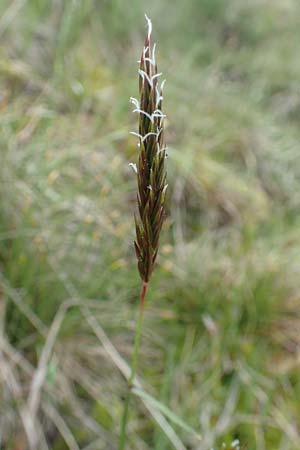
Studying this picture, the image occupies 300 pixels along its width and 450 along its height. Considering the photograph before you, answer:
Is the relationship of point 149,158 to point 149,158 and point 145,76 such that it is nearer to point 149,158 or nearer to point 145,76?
point 149,158

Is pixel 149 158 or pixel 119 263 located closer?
pixel 149 158

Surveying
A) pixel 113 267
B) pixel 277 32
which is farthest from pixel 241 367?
pixel 277 32

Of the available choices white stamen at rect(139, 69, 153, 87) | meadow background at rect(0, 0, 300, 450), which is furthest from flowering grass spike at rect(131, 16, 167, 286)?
meadow background at rect(0, 0, 300, 450)

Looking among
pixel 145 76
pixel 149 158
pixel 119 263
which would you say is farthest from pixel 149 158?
pixel 119 263

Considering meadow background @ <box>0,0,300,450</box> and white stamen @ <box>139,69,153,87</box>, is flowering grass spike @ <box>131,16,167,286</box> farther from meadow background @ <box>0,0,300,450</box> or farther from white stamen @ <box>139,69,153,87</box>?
meadow background @ <box>0,0,300,450</box>

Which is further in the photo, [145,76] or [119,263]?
[119,263]

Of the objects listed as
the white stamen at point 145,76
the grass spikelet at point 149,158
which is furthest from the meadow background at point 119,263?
the white stamen at point 145,76

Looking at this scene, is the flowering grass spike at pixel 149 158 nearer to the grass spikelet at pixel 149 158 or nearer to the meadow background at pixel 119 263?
the grass spikelet at pixel 149 158

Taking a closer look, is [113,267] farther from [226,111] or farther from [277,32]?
[277,32]
